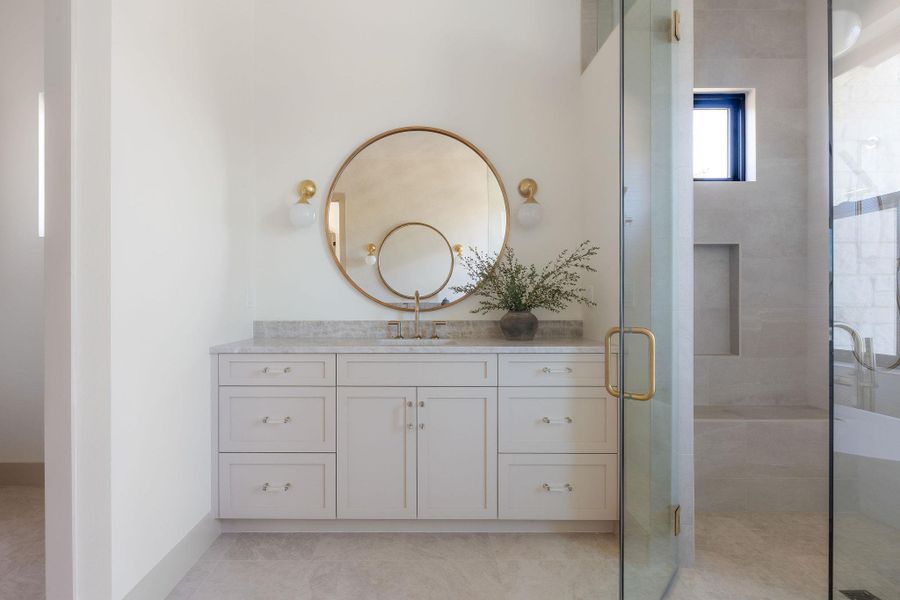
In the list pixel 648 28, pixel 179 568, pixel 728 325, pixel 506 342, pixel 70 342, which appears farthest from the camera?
pixel 728 325

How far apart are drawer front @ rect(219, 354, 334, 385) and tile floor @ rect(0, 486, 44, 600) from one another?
101 cm

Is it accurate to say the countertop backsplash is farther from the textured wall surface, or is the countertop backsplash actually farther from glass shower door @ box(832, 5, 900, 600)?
glass shower door @ box(832, 5, 900, 600)

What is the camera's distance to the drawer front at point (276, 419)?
251 cm

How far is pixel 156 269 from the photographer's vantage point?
204 centimetres

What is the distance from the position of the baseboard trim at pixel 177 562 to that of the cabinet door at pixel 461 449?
0.95 m

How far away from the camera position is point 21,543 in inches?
98.0

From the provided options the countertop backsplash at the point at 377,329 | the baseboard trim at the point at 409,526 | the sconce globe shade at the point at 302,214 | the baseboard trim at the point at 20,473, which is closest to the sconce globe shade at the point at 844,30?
the countertop backsplash at the point at 377,329

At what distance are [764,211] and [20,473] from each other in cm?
462

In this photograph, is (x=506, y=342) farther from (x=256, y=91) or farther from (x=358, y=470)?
(x=256, y=91)

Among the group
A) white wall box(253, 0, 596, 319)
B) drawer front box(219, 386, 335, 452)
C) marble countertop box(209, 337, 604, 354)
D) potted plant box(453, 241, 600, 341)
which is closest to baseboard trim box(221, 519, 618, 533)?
drawer front box(219, 386, 335, 452)

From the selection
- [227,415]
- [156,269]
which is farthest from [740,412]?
[156,269]

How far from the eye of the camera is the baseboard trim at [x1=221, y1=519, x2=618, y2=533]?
259cm

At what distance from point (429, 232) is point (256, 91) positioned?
4.13 ft

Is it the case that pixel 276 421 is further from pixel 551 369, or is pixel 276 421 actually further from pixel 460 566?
pixel 551 369
